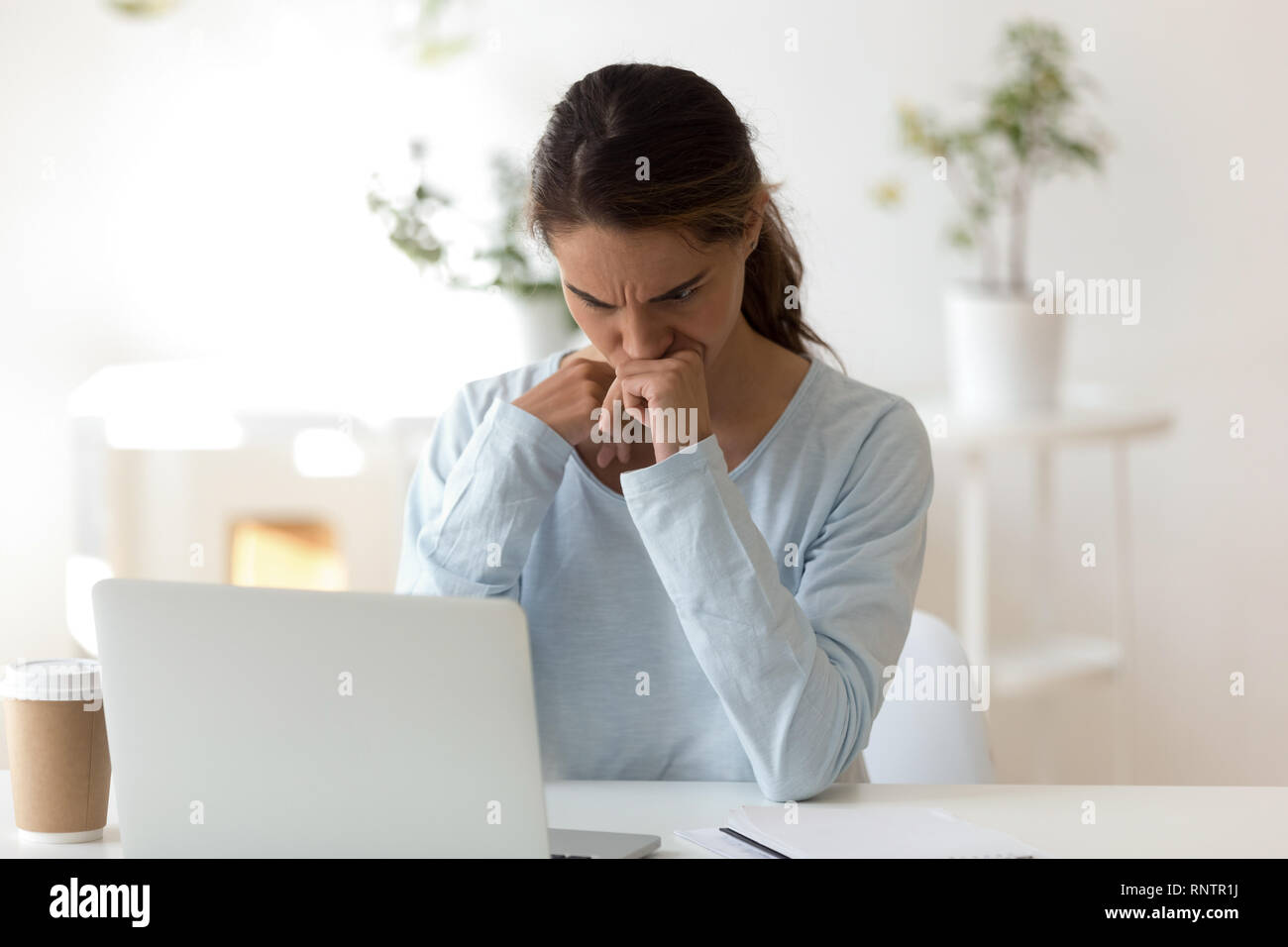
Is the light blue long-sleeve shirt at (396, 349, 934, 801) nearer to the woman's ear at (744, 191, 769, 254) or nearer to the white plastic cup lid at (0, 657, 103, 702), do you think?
the woman's ear at (744, 191, 769, 254)

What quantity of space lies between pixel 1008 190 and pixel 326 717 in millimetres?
2008

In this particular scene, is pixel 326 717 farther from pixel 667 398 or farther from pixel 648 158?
→ pixel 648 158

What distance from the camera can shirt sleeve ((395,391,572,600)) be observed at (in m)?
1.15

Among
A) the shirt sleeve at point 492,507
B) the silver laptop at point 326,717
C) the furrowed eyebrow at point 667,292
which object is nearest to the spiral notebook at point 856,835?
the silver laptop at point 326,717

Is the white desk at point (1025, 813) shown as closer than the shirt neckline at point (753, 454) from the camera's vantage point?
Yes

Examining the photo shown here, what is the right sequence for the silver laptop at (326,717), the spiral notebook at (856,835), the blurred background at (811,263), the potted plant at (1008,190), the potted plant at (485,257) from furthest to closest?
the blurred background at (811,263)
the potted plant at (1008,190)
the potted plant at (485,257)
the spiral notebook at (856,835)
the silver laptop at (326,717)

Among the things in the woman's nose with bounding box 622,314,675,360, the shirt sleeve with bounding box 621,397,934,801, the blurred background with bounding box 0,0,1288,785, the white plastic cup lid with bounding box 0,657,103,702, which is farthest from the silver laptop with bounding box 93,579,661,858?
the blurred background with bounding box 0,0,1288,785

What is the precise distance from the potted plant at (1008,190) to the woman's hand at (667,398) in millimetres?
1288

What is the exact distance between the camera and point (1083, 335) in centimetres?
261

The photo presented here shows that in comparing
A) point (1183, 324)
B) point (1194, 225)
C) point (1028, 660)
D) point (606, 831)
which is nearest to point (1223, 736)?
point (1028, 660)

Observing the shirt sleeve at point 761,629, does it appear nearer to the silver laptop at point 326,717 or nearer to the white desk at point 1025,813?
→ the white desk at point 1025,813

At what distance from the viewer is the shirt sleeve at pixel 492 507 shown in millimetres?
1154
